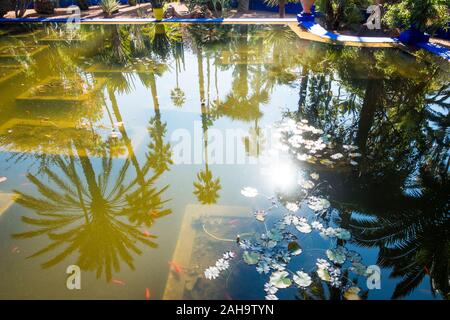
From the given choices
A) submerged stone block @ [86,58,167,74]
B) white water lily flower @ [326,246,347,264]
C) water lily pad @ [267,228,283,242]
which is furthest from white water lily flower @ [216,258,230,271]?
submerged stone block @ [86,58,167,74]

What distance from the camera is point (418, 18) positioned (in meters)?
10.3

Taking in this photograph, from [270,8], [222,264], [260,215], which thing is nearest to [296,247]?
[260,215]

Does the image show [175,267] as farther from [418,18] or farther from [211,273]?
[418,18]

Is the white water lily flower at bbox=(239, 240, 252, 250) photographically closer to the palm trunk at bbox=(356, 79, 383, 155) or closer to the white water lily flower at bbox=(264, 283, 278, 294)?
the white water lily flower at bbox=(264, 283, 278, 294)

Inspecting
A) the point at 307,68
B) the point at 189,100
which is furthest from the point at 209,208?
the point at 307,68

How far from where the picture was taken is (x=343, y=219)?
4.17 m

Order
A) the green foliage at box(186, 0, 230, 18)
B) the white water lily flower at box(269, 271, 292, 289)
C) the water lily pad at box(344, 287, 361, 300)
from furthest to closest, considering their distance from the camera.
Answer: the green foliage at box(186, 0, 230, 18) < the white water lily flower at box(269, 271, 292, 289) < the water lily pad at box(344, 287, 361, 300)

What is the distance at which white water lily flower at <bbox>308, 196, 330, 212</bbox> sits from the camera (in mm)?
4324

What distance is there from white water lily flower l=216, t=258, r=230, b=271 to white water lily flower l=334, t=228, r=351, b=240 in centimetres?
148

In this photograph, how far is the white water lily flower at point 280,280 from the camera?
3334mm

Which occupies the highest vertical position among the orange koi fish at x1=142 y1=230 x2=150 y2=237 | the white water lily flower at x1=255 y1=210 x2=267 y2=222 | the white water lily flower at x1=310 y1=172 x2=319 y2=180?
the white water lily flower at x1=310 y1=172 x2=319 y2=180

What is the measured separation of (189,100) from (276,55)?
4425mm

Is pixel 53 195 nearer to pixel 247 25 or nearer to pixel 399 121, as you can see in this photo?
pixel 399 121
